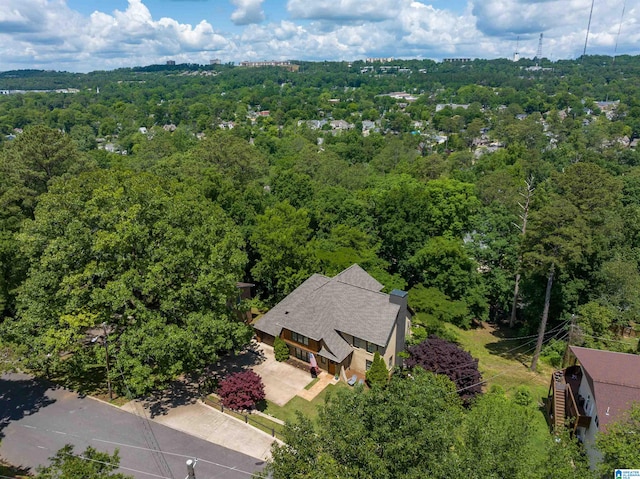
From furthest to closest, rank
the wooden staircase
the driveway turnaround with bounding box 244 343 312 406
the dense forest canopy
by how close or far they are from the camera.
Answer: the driveway turnaround with bounding box 244 343 312 406 < the wooden staircase < the dense forest canopy

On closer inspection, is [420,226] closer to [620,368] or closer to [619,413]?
[620,368]

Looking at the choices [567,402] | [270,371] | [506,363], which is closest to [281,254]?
[270,371]

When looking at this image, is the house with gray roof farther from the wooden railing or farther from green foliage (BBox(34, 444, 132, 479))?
green foliage (BBox(34, 444, 132, 479))

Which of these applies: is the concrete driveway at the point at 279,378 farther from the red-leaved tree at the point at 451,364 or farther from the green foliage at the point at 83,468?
the green foliage at the point at 83,468

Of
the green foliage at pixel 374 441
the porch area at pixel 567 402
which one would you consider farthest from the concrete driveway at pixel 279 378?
the porch area at pixel 567 402

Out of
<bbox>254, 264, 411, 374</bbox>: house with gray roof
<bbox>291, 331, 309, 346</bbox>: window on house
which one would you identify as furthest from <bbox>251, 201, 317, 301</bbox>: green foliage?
<bbox>291, 331, 309, 346</bbox>: window on house

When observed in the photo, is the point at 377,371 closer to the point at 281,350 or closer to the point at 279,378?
the point at 279,378
